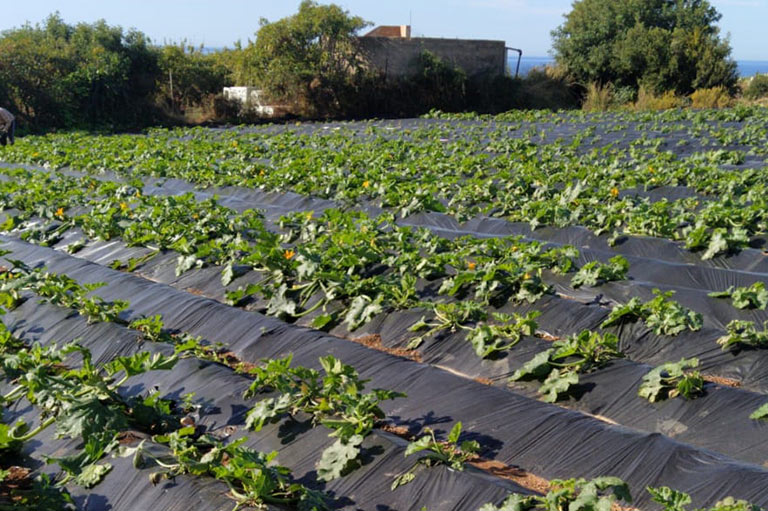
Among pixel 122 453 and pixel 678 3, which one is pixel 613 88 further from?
pixel 122 453

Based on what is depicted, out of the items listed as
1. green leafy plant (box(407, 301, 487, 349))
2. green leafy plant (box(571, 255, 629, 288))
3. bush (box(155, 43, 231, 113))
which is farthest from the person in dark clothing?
green leafy plant (box(571, 255, 629, 288))

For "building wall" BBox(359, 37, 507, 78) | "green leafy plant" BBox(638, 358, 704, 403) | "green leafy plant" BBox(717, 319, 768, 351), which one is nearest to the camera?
"green leafy plant" BBox(638, 358, 704, 403)

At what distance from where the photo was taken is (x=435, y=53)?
29047mm

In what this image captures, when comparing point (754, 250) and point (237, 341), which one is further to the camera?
point (754, 250)

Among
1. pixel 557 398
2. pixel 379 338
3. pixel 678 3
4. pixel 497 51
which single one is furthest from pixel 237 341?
pixel 678 3

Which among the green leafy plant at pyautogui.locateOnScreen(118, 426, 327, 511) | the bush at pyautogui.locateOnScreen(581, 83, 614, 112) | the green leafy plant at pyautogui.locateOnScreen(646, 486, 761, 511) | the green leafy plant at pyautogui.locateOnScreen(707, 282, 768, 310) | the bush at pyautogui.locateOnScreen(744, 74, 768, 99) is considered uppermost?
the bush at pyautogui.locateOnScreen(744, 74, 768, 99)

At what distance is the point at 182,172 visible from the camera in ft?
36.2

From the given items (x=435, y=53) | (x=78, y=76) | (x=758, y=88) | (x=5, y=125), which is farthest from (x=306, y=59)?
(x=758, y=88)

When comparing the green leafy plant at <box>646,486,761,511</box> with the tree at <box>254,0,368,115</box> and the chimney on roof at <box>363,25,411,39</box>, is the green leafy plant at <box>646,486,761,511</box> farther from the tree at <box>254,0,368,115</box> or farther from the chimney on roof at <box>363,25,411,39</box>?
the chimney on roof at <box>363,25,411,39</box>

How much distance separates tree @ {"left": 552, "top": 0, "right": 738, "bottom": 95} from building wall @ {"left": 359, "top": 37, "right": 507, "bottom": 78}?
14.8 ft

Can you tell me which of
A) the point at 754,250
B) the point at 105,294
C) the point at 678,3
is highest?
the point at 678,3

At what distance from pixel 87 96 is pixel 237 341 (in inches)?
838

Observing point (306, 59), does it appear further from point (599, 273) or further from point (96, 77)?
point (599, 273)

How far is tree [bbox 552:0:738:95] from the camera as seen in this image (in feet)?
99.9
